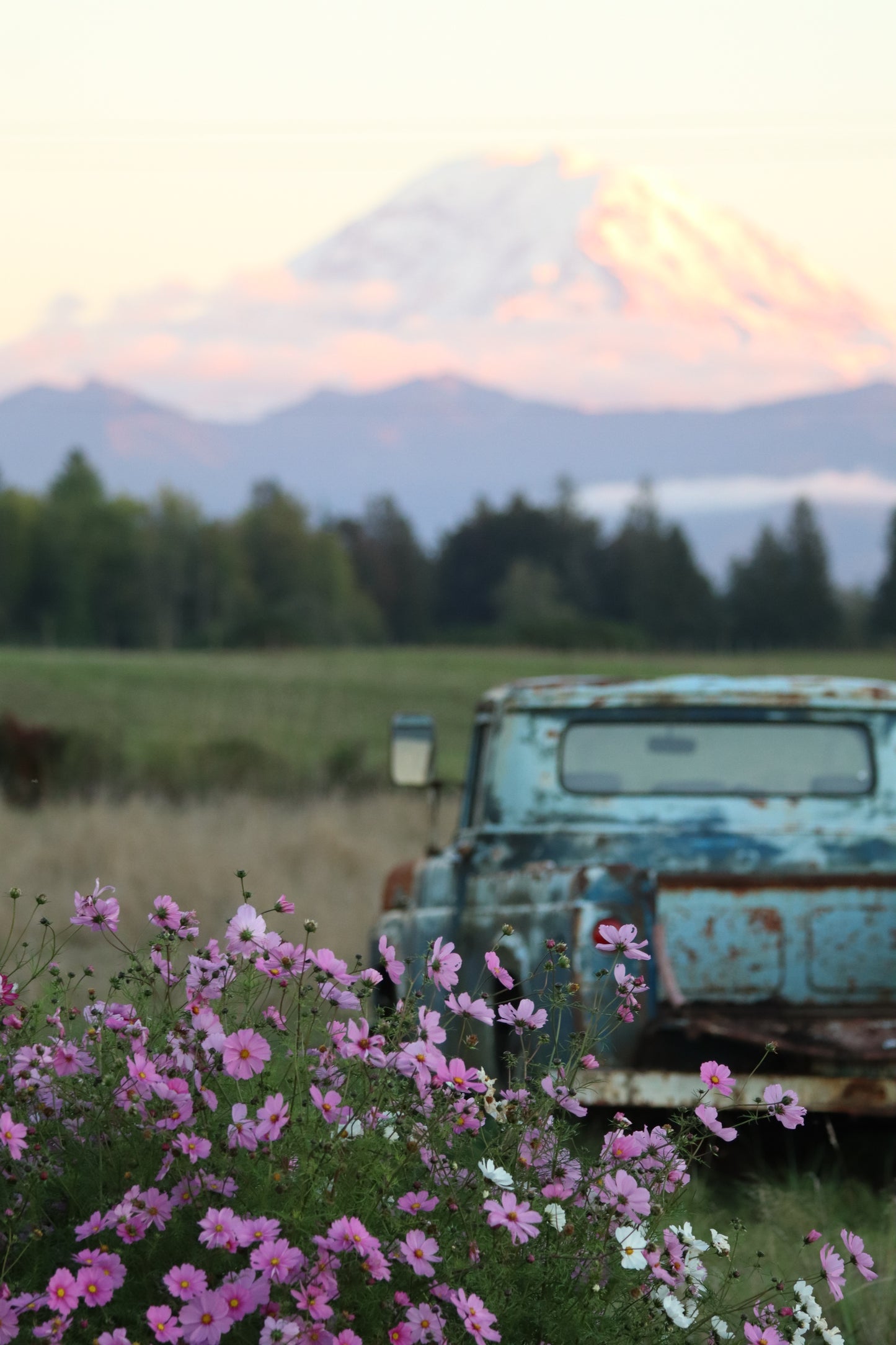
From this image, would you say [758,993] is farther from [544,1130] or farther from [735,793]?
[544,1130]

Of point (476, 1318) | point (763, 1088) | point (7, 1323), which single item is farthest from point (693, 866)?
point (7, 1323)

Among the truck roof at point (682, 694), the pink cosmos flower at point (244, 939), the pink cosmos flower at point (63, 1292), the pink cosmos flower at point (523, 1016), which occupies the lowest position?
the pink cosmos flower at point (63, 1292)

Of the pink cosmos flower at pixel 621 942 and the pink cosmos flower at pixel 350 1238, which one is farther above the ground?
the pink cosmos flower at pixel 621 942

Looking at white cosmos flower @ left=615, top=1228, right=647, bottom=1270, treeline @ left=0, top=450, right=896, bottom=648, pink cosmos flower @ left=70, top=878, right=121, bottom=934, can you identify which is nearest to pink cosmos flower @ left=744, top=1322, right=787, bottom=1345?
white cosmos flower @ left=615, top=1228, right=647, bottom=1270

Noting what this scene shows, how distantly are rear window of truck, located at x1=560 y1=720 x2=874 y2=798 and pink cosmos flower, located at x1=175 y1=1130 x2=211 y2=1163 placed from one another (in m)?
4.09

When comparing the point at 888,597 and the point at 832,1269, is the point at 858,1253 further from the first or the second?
the point at 888,597

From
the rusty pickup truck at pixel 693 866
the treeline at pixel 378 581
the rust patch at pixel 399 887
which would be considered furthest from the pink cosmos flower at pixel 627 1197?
the treeline at pixel 378 581

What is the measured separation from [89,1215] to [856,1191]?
11.0ft

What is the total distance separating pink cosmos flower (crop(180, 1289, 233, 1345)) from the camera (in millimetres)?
2264

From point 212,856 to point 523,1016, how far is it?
12.3 meters

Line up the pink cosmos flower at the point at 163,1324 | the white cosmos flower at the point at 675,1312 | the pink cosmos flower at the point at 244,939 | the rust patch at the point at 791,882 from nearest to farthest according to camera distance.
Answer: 1. the pink cosmos flower at the point at 163,1324
2. the white cosmos flower at the point at 675,1312
3. the pink cosmos flower at the point at 244,939
4. the rust patch at the point at 791,882

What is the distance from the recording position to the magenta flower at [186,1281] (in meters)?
2.29

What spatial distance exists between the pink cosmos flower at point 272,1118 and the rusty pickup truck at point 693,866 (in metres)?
1.97

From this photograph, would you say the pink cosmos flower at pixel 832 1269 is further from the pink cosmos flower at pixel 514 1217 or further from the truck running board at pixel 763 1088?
the truck running board at pixel 763 1088
